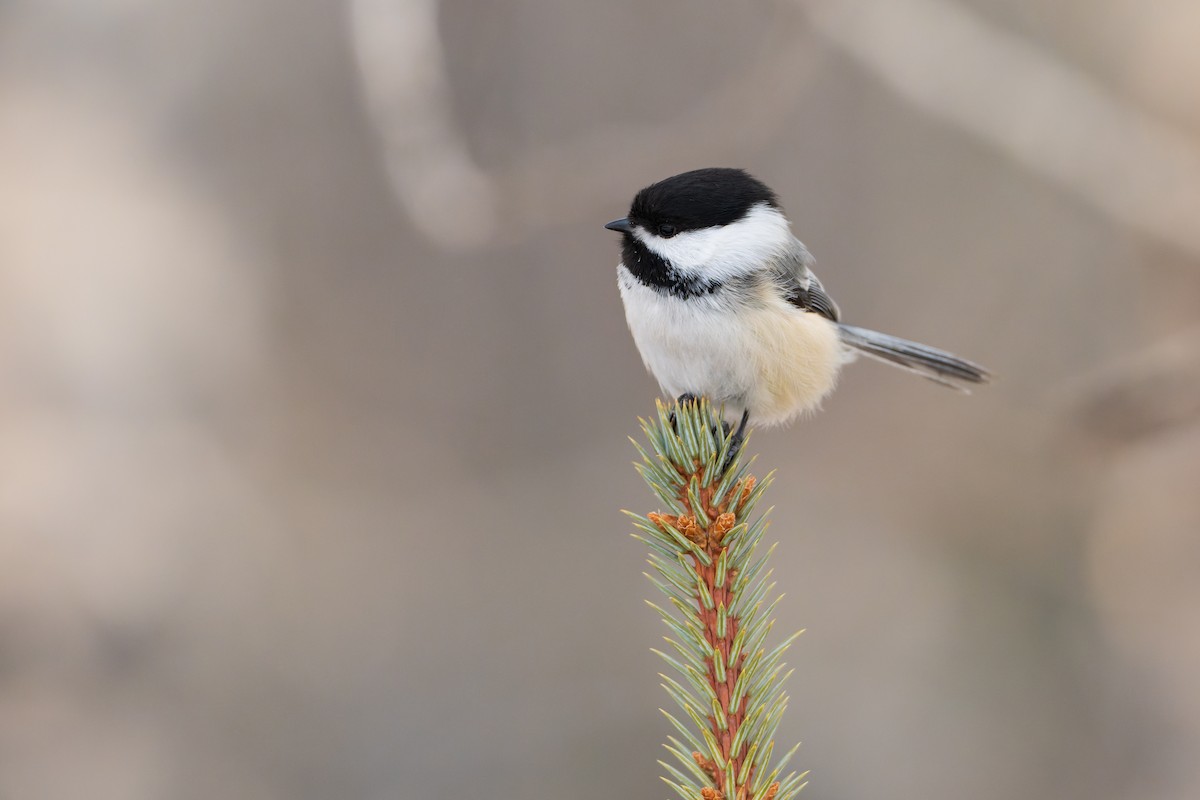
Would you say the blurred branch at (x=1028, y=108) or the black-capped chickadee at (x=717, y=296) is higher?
the blurred branch at (x=1028, y=108)

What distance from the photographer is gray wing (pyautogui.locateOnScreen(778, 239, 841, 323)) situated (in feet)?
8.47

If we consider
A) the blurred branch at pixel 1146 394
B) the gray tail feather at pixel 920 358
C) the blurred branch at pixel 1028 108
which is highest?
the blurred branch at pixel 1028 108

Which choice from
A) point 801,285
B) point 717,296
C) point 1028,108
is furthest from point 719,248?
point 1028,108

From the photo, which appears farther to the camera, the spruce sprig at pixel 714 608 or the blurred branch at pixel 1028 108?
the blurred branch at pixel 1028 108

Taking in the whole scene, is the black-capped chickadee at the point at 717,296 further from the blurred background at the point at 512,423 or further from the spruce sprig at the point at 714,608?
the blurred background at the point at 512,423

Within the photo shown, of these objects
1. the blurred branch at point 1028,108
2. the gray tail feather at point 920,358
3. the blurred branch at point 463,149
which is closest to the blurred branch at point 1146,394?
the blurred branch at point 1028,108

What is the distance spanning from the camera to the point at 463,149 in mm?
3207

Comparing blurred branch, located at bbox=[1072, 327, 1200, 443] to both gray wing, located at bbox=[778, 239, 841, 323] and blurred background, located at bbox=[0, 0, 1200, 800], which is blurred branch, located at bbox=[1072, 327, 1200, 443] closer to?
blurred background, located at bbox=[0, 0, 1200, 800]

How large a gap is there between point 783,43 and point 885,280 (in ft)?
4.05

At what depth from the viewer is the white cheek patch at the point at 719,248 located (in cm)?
235

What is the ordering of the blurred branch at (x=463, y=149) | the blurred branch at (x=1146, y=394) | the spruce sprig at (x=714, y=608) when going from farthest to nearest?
the blurred branch at (x=1146, y=394) < the blurred branch at (x=463, y=149) < the spruce sprig at (x=714, y=608)

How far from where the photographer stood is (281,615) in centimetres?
399

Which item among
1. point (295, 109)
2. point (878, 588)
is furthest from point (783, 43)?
point (878, 588)

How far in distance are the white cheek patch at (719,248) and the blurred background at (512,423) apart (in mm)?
980
